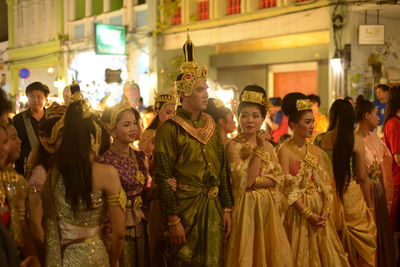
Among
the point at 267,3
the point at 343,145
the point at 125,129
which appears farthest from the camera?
the point at 267,3

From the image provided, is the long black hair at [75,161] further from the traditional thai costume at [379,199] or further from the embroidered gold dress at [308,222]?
the traditional thai costume at [379,199]

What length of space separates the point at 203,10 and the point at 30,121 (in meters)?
10.4

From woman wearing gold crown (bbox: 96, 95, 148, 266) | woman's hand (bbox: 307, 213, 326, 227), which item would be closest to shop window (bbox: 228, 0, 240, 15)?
woman's hand (bbox: 307, 213, 326, 227)

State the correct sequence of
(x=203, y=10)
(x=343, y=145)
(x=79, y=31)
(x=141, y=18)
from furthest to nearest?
(x=79, y=31) → (x=141, y=18) → (x=203, y=10) → (x=343, y=145)

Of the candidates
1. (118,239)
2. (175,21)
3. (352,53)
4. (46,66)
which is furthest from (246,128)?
(46,66)

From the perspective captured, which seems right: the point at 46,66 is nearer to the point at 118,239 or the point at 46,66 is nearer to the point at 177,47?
the point at 177,47

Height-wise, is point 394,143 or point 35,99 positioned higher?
point 35,99

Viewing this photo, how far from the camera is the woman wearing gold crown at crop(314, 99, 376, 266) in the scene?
18.6ft

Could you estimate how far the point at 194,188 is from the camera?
462cm

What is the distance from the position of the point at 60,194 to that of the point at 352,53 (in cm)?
994

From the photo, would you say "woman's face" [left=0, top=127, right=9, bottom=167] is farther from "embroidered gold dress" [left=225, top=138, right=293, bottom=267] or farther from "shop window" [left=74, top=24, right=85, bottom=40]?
"shop window" [left=74, top=24, right=85, bottom=40]

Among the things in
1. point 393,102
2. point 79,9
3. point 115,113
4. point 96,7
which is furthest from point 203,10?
point 115,113

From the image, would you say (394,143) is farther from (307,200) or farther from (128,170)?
(128,170)

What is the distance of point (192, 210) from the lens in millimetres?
4602
